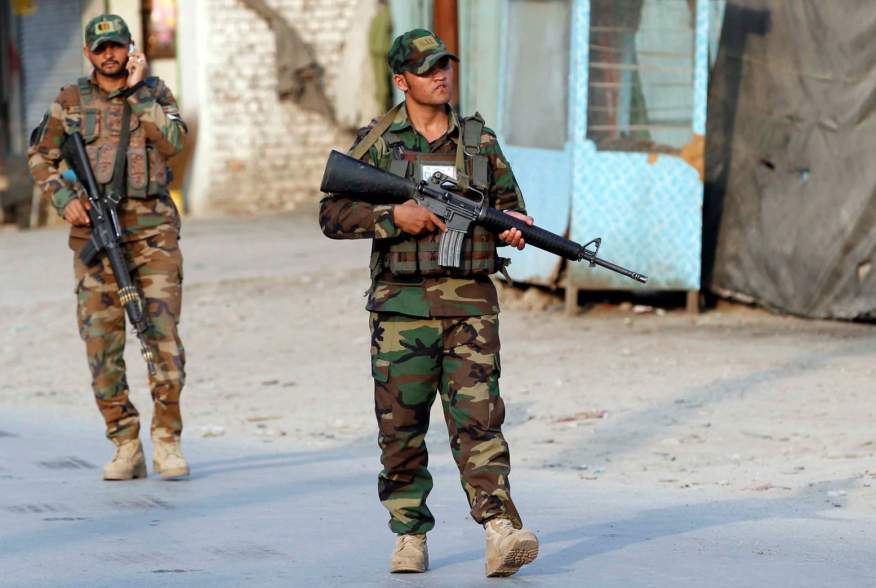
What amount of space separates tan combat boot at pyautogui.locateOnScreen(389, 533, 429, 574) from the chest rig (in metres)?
0.78

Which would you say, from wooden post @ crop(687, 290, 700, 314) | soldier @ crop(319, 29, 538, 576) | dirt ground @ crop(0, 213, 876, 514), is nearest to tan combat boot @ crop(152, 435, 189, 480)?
dirt ground @ crop(0, 213, 876, 514)

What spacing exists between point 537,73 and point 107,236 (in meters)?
5.20

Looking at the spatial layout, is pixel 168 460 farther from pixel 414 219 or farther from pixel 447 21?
pixel 447 21

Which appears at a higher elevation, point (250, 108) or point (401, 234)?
point (401, 234)

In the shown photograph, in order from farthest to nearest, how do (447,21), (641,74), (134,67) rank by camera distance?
(447,21) < (641,74) < (134,67)

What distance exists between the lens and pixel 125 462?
22.4ft

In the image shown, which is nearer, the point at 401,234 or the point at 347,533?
the point at 401,234

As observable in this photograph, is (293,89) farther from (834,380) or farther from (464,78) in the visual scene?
(834,380)

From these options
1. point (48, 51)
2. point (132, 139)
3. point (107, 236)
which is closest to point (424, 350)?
point (107, 236)

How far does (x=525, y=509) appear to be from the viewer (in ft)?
20.0

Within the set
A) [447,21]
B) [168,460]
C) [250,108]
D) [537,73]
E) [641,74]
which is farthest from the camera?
[250,108]

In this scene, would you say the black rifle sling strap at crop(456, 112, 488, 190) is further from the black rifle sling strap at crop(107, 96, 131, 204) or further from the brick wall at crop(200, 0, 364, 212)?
the brick wall at crop(200, 0, 364, 212)

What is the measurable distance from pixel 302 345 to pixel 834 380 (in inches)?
141

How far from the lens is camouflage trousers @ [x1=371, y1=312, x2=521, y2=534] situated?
15.8 ft
